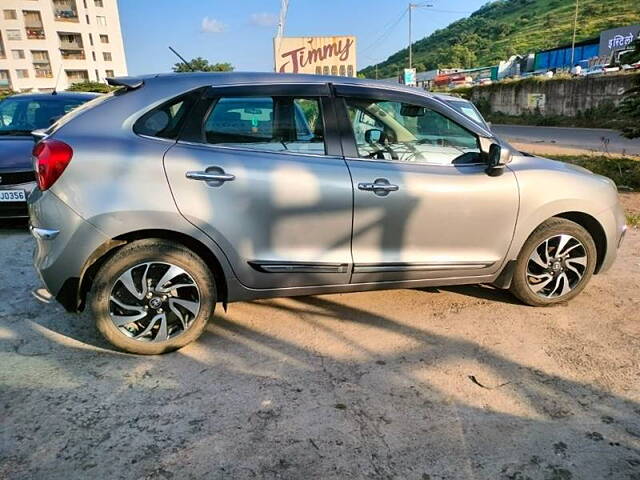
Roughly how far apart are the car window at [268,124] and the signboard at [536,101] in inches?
1303

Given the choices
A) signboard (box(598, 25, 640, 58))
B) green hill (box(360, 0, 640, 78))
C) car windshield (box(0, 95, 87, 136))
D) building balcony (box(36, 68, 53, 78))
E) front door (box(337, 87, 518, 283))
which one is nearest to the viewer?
front door (box(337, 87, 518, 283))

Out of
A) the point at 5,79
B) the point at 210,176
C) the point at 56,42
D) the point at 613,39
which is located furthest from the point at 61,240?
the point at 56,42

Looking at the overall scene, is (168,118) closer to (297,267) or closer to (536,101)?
(297,267)

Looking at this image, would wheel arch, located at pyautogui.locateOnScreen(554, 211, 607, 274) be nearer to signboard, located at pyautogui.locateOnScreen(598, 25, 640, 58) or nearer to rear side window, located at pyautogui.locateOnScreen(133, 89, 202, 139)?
rear side window, located at pyautogui.locateOnScreen(133, 89, 202, 139)

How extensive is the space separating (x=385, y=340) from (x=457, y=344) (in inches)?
18.9

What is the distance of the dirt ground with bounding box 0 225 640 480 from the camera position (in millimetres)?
2213

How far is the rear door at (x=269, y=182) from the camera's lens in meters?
2.95

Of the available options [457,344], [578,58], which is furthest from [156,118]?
[578,58]

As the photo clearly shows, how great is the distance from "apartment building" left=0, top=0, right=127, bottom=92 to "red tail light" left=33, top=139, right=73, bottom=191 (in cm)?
6879

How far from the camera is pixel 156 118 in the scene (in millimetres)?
2986

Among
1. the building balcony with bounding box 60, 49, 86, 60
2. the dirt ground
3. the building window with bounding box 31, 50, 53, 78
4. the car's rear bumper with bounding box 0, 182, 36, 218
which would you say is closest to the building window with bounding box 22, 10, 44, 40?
the building window with bounding box 31, 50, 53, 78

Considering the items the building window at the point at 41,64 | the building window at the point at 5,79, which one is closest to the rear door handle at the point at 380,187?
the building window at the point at 5,79

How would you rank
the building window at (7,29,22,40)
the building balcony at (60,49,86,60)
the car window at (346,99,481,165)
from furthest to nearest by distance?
1. the building balcony at (60,49,86,60)
2. the building window at (7,29,22,40)
3. the car window at (346,99,481,165)

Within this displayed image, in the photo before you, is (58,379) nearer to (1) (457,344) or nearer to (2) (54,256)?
(2) (54,256)
